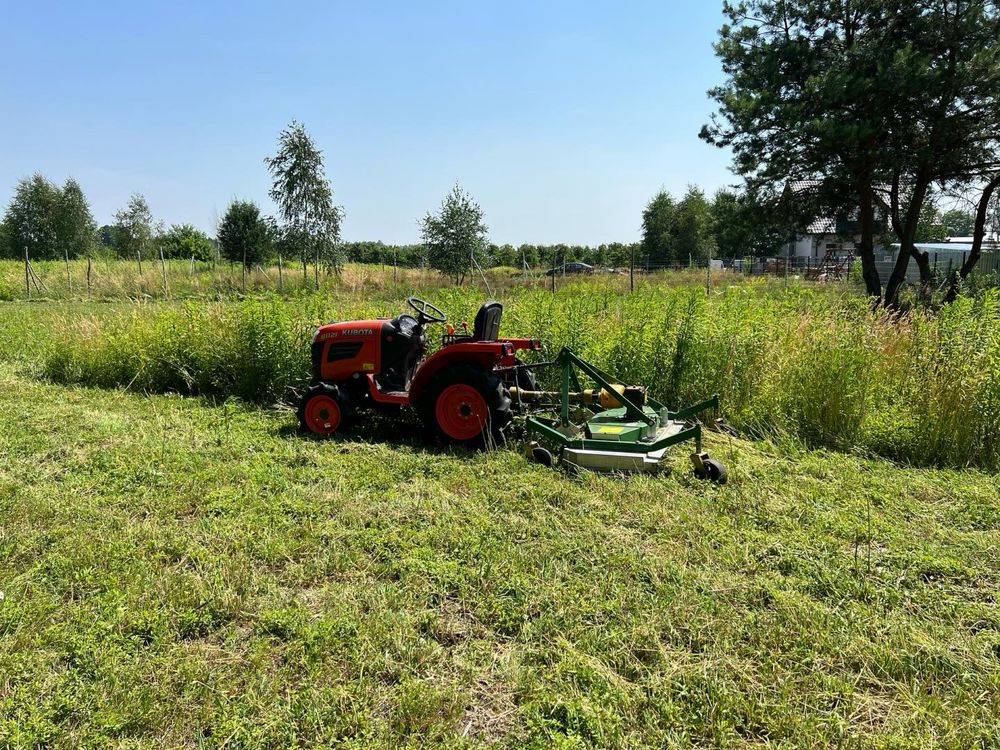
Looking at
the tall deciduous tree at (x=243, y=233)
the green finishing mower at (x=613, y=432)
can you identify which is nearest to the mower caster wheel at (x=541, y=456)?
the green finishing mower at (x=613, y=432)

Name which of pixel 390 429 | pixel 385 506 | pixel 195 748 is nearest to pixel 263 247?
pixel 390 429

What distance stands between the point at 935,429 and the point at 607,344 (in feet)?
9.09

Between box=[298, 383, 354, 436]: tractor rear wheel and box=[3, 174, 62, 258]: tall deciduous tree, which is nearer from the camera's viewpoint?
box=[298, 383, 354, 436]: tractor rear wheel

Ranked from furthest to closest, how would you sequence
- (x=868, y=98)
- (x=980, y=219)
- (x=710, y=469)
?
(x=980, y=219) → (x=868, y=98) → (x=710, y=469)

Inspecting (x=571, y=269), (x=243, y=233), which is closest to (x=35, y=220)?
(x=243, y=233)

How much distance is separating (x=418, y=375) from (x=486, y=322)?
71 cm

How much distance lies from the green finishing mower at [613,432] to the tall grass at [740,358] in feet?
3.46

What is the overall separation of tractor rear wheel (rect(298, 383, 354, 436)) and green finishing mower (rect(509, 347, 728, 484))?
1.50m

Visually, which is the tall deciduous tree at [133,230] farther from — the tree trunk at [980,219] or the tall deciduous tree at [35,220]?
the tree trunk at [980,219]

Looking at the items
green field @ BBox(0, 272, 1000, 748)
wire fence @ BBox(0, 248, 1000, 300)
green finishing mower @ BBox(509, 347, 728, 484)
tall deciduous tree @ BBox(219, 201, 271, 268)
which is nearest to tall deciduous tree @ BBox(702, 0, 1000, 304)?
wire fence @ BBox(0, 248, 1000, 300)

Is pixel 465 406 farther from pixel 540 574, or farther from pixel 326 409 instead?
pixel 540 574

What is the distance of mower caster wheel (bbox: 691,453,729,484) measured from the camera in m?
4.13

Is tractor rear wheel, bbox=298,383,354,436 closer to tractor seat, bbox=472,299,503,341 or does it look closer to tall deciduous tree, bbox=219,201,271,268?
tractor seat, bbox=472,299,503,341

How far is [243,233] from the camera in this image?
82.2 ft
